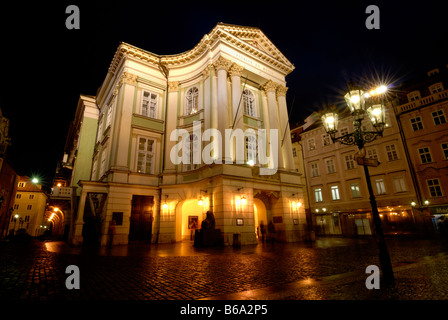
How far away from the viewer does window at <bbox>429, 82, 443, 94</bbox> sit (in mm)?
24337

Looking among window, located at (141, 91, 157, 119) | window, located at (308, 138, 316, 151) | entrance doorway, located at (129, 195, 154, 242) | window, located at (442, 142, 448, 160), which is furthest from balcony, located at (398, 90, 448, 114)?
entrance doorway, located at (129, 195, 154, 242)

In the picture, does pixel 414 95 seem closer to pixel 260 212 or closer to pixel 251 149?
pixel 251 149

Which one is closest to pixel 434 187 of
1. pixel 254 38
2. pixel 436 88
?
pixel 436 88

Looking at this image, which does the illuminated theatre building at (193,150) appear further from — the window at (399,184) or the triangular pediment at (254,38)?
the window at (399,184)

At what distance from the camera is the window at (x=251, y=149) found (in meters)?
18.8

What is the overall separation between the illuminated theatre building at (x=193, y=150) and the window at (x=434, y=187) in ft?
46.3

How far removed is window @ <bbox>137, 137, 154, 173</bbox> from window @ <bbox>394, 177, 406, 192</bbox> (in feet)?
81.1

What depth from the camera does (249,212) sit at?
1574 cm

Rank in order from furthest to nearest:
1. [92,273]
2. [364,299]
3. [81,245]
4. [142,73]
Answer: [142,73]
[81,245]
[92,273]
[364,299]

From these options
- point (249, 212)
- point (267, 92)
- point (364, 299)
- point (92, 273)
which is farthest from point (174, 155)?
point (364, 299)

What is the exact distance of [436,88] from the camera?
968 inches

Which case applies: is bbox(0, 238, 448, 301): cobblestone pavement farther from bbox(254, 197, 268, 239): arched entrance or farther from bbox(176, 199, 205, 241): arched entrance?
bbox(176, 199, 205, 241): arched entrance
